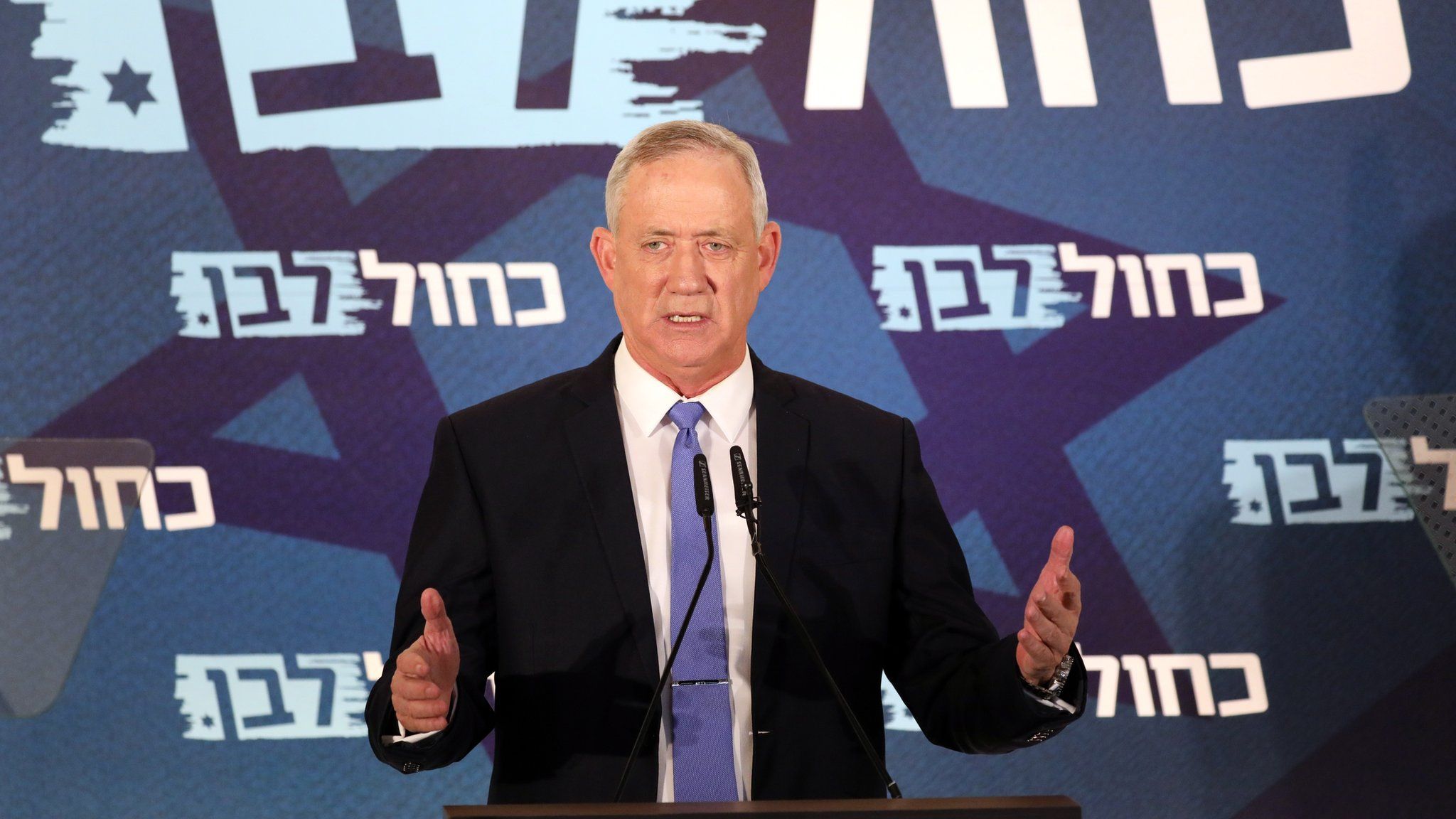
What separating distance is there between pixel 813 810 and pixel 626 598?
62 cm

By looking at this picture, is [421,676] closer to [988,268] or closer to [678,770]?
[678,770]

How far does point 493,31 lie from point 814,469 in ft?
5.69

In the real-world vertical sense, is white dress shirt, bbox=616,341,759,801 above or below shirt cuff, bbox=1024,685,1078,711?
above

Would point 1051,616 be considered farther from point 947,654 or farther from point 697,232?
point 697,232

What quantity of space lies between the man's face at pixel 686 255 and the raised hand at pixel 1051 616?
0.60 meters

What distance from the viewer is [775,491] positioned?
6.01ft

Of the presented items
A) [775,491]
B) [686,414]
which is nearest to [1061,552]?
[775,491]

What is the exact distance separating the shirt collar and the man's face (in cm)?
4

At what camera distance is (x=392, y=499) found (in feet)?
10.3

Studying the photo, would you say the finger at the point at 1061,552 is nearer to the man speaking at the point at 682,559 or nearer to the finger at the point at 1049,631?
the finger at the point at 1049,631

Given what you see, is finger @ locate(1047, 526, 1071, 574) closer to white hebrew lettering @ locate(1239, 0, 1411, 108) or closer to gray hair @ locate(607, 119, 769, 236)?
gray hair @ locate(607, 119, 769, 236)

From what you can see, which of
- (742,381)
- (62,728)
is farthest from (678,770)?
(62,728)

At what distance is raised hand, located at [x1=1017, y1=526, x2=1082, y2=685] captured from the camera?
1404 millimetres

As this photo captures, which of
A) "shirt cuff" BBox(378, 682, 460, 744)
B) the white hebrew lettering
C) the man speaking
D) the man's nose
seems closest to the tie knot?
the man speaking
